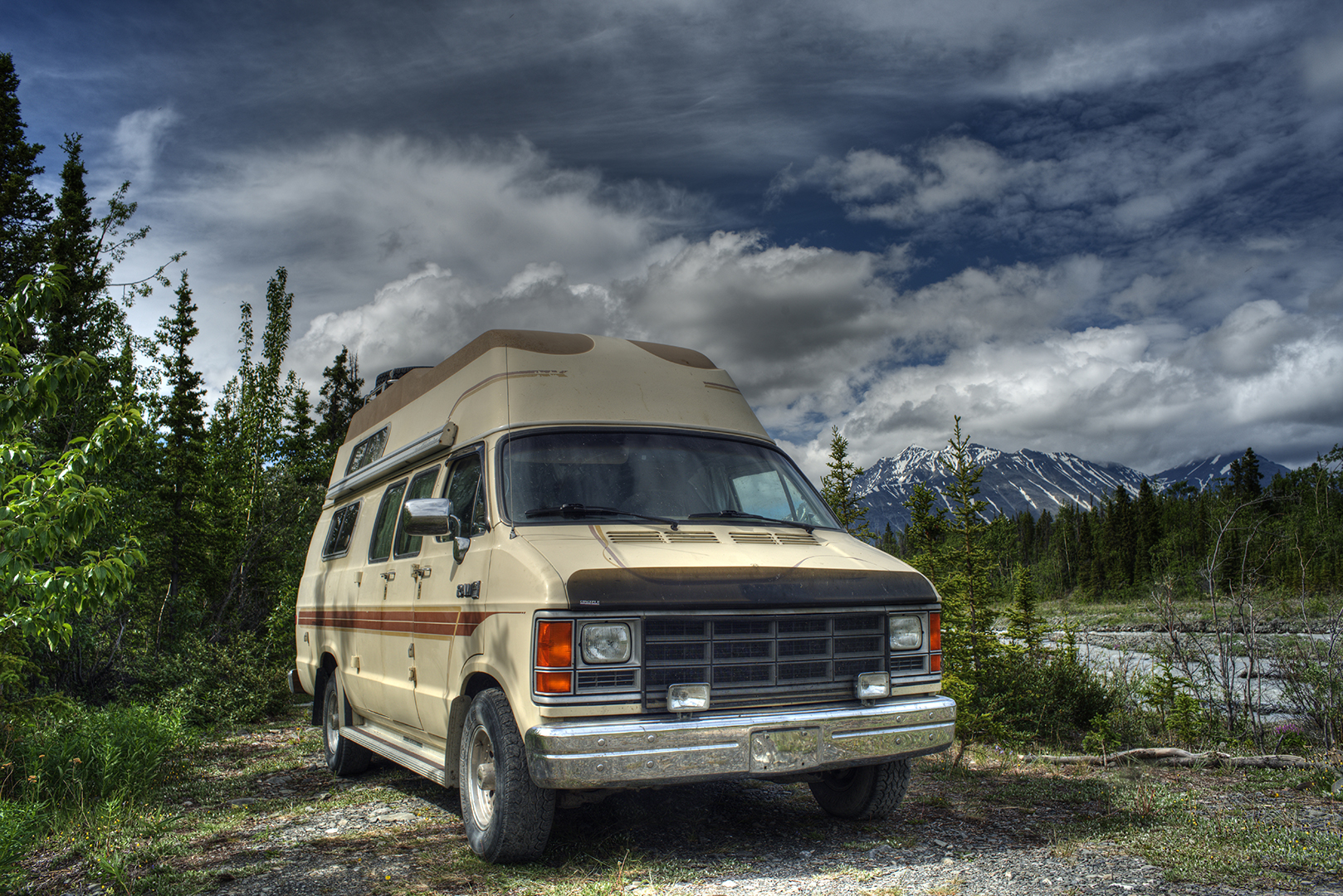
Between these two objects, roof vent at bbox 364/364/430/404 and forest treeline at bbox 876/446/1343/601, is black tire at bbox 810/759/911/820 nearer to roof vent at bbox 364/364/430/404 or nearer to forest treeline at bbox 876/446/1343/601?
roof vent at bbox 364/364/430/404

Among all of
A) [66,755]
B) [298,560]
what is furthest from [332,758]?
[298,560]

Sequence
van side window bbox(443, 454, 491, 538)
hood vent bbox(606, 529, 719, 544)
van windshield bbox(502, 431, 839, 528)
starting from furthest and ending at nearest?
van side window bbox(443, 454, 491, 538) < van windshield bbox(502, 431, 839, 528) < hood vent bbox(606, 529, 719, 544)

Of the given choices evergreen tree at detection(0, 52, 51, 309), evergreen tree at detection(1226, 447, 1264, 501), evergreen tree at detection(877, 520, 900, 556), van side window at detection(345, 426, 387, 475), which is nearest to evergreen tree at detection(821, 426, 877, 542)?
evergreen tree at detection(877, 520, 900, 556)

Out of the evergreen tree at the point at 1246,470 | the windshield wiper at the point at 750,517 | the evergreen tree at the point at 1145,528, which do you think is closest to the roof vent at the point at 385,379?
the windshield wiper at the point at 750,517

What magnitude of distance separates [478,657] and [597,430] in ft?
5.01

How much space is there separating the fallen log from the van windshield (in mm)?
3810

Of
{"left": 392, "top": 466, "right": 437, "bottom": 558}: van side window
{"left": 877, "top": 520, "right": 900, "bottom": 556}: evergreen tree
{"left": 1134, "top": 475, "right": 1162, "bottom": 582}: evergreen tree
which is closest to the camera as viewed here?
{"left": 392, "top": 466, "right": 437, "bottom": 558}: van side window

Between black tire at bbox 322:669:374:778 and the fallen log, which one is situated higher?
black tire at bbox 322:669:374:778

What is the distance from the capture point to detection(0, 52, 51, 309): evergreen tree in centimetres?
1630

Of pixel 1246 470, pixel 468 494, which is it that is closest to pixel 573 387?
pixel 468 494

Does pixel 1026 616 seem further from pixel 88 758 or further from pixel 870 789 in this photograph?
pixel 88 758

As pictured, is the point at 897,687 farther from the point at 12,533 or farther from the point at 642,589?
the point at 12,533

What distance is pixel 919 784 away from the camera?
6.70 m

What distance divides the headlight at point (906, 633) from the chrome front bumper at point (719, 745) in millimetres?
331
